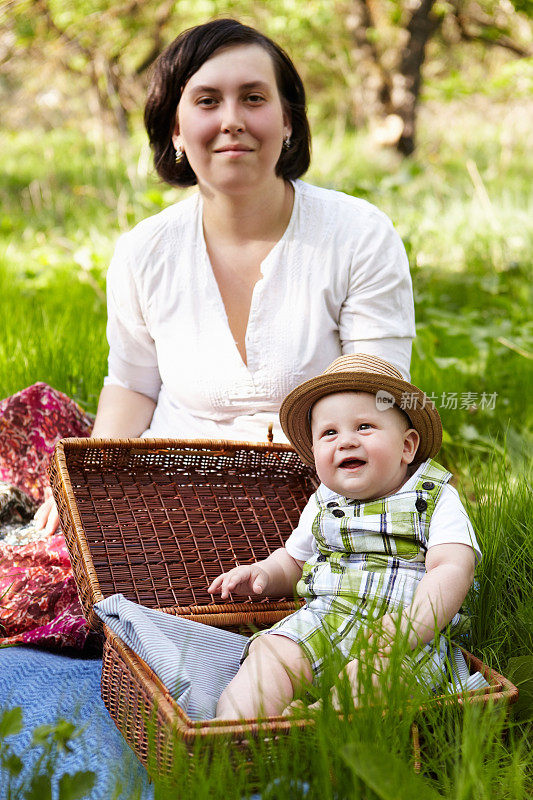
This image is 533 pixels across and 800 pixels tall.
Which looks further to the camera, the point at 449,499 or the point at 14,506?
the point at 14,506

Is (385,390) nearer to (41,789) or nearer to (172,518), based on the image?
(172,518)

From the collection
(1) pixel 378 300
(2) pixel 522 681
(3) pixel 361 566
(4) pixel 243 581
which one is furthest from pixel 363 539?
(1) pixel 378 300

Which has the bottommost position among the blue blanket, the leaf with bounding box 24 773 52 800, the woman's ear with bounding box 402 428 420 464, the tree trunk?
the blue blanket

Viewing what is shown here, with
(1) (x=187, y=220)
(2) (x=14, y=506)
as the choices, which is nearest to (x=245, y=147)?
(1) (x=187, y=220)

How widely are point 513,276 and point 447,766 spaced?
382 centimetres

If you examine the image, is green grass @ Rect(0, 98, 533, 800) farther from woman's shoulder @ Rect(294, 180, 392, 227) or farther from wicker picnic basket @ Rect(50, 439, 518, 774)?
woman's shoulder @ Rect(294, 180, 392, 227)

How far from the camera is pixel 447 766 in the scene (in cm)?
146

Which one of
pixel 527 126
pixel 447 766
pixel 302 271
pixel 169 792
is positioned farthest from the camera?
pixel 527 126

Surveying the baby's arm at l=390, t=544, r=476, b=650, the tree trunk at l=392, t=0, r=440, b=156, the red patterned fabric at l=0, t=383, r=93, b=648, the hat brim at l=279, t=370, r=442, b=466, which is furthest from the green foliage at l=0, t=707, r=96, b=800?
the tree trunk at l=392, t=0, r=440, b=156

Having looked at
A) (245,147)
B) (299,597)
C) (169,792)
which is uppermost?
(245,147)

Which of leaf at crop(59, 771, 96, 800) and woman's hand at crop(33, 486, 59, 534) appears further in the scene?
woman's hand at crop(33, 486, 59, 534)

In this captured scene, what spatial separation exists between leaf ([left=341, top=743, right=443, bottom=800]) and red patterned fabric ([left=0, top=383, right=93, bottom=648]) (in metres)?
1.05

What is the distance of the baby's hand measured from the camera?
187 centimetres

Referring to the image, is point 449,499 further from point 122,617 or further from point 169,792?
point 169,792
